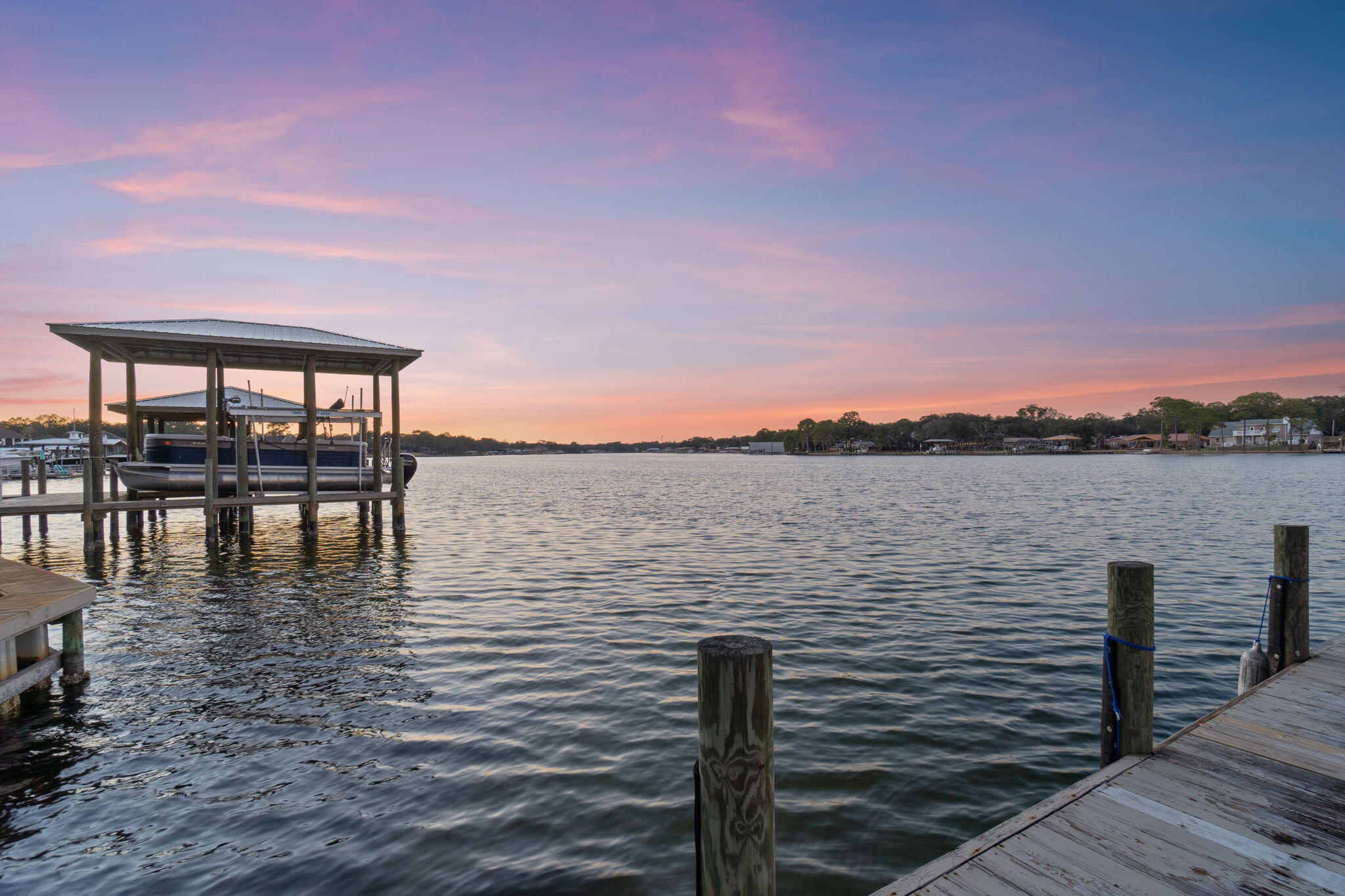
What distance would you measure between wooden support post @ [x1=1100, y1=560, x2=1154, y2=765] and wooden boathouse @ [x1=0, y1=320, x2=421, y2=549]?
21805 mm

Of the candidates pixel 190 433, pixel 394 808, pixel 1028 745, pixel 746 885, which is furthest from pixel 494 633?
pixel 190 433

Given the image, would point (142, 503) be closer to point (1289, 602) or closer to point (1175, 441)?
point (1289, 602)

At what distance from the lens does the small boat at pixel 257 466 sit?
930 inches

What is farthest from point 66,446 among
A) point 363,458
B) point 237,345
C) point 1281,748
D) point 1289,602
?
point 1289,602

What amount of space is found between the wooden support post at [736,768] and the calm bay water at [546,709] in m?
2.21

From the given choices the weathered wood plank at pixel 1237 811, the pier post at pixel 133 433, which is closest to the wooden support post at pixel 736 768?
the weathered wood plank at pixel 1237 811

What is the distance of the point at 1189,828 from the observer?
386 cm

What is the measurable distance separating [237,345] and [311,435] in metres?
3.49

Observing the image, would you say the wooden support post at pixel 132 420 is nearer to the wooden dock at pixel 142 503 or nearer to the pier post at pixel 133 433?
the pier post at pixel 133 433

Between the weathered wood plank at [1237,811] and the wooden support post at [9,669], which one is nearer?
the weathered wood plank at [1237,811]

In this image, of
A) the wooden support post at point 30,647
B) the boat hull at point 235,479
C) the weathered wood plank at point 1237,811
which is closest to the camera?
the weathered wood plank at point 1237,811

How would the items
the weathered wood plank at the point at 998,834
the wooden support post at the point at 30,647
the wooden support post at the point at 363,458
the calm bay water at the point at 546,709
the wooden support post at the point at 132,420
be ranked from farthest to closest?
the wooden support post at the point at 363,458, the wooden support post at the point at 132,420, the wooden support post at the point at 30,647, the calm bay water at the point at 546,709, the weathered wood plank at the point at 998,834

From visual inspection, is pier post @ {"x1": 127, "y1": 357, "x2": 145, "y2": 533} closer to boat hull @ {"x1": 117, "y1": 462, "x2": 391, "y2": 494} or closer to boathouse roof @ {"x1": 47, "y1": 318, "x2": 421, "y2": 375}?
boathouse roof @ {"x1": 47, "y1": 318, "x2": 421, "y2": 375}

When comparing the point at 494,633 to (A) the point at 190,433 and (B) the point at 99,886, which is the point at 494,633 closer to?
(B) the point at 99,886
